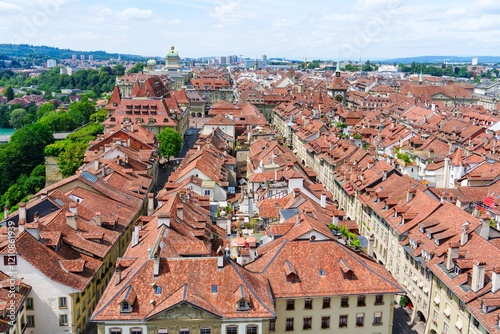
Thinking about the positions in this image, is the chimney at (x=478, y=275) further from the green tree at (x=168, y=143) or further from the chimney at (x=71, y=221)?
the green tree at (x=168, y=143)

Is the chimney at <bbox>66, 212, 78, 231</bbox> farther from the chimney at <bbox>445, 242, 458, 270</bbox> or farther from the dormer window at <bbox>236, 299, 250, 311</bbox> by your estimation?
the chimney at <bbox>445, 242, 458, 270</bbox>

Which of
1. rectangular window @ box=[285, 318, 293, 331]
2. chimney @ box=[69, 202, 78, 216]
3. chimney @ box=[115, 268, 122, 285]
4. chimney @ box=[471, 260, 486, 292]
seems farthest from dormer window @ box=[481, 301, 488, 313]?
chimney @ box=[69, 202, 78, 216]

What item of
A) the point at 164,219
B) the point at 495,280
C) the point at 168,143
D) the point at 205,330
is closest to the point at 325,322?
the point at 205,330

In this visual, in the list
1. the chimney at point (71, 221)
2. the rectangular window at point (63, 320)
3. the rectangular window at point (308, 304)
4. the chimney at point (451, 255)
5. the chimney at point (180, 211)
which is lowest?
the rectangular window at point (63, 320)

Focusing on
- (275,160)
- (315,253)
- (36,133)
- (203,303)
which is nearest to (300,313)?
(315,253)

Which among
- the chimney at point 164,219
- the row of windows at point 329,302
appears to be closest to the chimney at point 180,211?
the chimney at point 164,219

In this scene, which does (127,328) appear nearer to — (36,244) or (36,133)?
(36,244)
